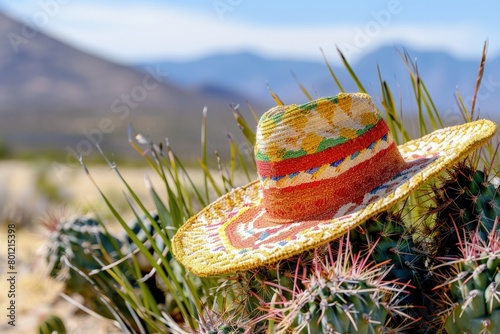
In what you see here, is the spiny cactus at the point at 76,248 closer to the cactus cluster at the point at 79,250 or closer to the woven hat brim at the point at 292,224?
the cactus cluster at the point at 79,250

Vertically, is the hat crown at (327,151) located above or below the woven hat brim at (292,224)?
above

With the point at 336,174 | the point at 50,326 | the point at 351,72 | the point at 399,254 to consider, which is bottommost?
the point at 50,326

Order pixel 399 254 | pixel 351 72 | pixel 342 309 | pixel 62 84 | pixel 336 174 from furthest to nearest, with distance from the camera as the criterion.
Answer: pixel 62 84 < pixel 351 72 < pixel 336 174 < pixel 399 254 < pixel 342 309

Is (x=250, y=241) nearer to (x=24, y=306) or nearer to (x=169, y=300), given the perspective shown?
(x=169, y=300)

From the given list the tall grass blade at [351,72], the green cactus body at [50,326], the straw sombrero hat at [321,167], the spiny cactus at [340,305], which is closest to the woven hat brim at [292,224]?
the straw sombrero hat at [321,167]

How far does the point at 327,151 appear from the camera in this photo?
2.12 meters

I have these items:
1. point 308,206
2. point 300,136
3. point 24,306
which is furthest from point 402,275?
point 24,306

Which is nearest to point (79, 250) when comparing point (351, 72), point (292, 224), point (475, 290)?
point (351, 72)

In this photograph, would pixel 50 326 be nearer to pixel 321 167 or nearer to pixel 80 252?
pixel 80 252

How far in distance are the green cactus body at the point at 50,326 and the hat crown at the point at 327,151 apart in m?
2.03

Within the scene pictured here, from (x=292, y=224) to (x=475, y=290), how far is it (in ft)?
1.91

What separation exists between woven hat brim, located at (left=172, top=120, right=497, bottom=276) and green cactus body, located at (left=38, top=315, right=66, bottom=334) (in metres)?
1.47

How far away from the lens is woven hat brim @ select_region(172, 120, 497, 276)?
1981 millimetres

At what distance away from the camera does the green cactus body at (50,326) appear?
3.74 metres
